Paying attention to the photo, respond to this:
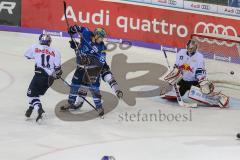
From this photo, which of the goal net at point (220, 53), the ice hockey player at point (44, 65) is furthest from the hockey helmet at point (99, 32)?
the goal net at point (220, 53)

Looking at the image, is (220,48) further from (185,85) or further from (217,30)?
(185,85)

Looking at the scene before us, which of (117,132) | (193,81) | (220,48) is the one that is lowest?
(117,132)

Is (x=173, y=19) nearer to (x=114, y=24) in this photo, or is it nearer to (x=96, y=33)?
(x=114, y=24)

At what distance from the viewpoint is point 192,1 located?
664 inches

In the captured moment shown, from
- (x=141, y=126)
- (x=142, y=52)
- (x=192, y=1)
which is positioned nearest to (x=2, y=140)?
(x=141, y=126)

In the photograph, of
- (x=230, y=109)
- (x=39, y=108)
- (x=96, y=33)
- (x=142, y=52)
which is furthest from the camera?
(x=142, y=52)

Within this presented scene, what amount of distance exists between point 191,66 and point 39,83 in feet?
11.5

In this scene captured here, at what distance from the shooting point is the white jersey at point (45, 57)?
10.5m

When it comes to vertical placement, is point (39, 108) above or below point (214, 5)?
below

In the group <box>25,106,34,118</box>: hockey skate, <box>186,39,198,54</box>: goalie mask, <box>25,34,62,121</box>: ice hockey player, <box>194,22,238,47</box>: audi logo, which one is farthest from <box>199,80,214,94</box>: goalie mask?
<box>194,22,238,47</box>: audi logo

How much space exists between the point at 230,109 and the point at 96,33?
3.17m

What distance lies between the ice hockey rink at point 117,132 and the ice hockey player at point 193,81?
0.75 feet

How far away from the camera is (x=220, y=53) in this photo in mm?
15562

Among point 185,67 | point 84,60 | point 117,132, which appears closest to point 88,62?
point 84,60
